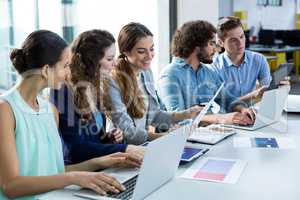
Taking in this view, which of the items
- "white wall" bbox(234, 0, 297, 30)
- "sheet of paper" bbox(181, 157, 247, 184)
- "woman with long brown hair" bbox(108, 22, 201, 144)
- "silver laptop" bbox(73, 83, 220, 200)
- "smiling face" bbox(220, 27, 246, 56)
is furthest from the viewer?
"white wall" bbox(234, 0, 297, 30)

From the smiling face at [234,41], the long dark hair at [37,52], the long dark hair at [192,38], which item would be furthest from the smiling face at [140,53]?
the smiling face at [234,41]

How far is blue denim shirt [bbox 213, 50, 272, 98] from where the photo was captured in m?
3.05

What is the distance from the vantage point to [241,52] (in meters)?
3.02

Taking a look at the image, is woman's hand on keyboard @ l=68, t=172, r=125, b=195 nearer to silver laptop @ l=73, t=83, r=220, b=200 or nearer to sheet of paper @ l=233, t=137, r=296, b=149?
silver laptop @ l=73, t=83, r=220, b=200

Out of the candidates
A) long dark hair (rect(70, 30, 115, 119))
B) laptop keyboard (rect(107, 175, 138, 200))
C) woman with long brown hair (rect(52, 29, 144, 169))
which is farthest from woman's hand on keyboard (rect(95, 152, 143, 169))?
long dark hair (rect(70, 30, 115, 119))

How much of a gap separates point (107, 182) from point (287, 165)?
2.42 feet

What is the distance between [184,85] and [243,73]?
1.98 feet

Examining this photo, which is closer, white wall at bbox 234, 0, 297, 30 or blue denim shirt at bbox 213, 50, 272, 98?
blue denim shirt at bbox 213, 50, 272, 98

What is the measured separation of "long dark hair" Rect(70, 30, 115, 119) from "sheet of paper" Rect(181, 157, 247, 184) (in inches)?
23.2

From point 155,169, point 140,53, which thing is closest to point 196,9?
point 140,53

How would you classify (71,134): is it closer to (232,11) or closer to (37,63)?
(37,63)

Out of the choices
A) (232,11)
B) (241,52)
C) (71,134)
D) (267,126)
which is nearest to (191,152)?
(71,134)

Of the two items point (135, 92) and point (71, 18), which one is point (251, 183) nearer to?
point (135, 92)

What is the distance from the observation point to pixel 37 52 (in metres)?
1.56
